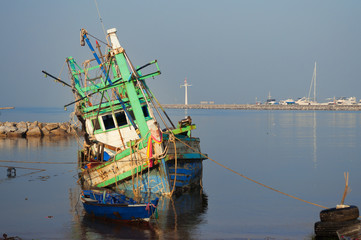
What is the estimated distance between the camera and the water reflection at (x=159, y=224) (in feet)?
53.1

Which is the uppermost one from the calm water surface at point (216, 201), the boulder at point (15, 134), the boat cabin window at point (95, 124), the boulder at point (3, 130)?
the boat cabin window at point (95, 124)

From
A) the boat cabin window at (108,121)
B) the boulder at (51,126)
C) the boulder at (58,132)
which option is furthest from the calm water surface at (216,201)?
the boulder at (51,126)

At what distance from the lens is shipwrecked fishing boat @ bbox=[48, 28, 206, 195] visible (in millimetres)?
19312

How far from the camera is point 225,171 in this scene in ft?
107

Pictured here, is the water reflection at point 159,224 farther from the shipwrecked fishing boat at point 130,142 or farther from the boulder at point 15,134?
the boulder at point 15,134

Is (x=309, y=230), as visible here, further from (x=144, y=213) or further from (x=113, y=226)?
(x=113, y=226)

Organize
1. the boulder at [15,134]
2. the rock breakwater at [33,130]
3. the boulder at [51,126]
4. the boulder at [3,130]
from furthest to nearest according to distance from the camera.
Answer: the boulder at [51,126], the rock breakwater at [33,130], the boulder at [3,130], the boulder at [15,134]

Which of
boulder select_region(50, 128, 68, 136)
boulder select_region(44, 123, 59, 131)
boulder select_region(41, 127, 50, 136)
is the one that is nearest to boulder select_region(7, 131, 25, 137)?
boulder select_region(41, 127, 50, 136)

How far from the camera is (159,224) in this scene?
1745 centimetres

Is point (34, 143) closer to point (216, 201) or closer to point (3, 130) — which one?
point (3, 130)

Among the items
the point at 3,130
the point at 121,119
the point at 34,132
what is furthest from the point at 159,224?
the point at 3,130

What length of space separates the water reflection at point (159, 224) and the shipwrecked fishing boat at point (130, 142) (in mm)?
823

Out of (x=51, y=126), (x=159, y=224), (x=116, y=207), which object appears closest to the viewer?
(x=116, y=207)

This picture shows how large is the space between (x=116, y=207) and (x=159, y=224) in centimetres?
177
